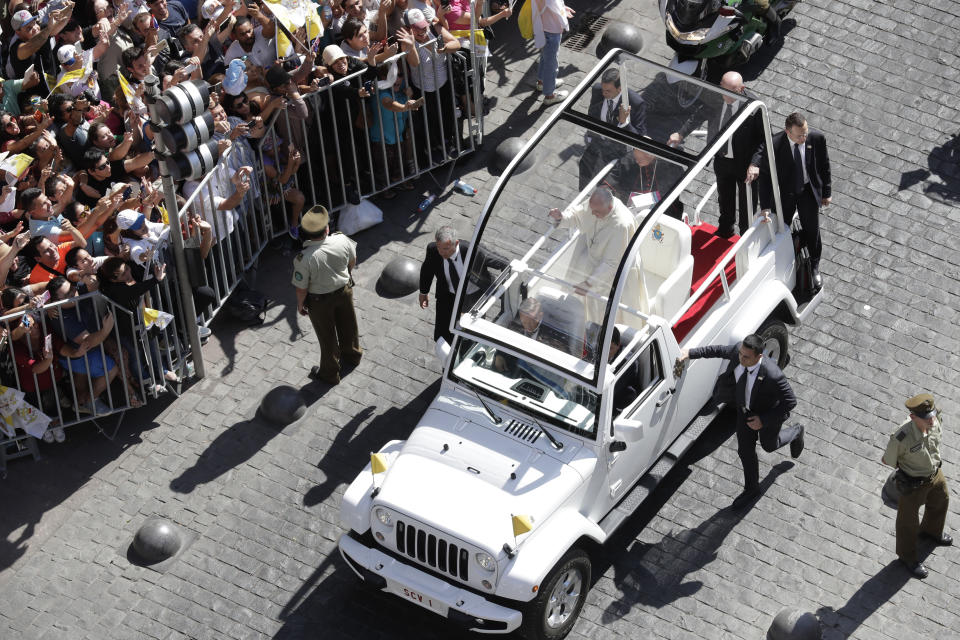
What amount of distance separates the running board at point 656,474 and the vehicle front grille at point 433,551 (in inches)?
52.6

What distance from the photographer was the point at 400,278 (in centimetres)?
1398

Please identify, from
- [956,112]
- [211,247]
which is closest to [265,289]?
[211,247]

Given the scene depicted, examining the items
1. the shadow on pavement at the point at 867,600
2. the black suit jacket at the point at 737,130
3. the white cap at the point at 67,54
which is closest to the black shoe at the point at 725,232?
the black suit jacket at the point at 737,130

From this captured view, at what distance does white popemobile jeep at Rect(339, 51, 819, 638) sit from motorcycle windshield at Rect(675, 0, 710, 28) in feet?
12.8

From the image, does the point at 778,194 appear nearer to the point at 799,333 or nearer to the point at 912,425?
the point at 799,333

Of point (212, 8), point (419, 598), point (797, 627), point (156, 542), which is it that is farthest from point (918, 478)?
point (212, 8)

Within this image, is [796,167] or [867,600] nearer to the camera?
[867,600]

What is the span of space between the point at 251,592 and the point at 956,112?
9.43 meters

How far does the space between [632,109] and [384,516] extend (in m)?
3.98

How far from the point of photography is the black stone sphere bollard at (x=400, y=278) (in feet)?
45.9

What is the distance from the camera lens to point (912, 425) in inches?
421

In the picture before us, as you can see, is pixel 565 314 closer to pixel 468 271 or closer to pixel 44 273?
pixel 468 271

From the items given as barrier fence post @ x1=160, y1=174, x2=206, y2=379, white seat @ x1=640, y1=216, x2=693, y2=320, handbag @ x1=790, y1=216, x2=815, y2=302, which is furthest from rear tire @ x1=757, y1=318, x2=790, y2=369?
barrier fence post @ x1=160, y1=174, x2=206, y2=379

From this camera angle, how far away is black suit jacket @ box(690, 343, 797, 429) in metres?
11.2
